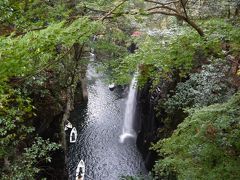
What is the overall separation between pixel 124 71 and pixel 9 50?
12.2ft

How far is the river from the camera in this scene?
15.0m

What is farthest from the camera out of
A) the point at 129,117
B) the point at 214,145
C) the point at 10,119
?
the point at 129,117

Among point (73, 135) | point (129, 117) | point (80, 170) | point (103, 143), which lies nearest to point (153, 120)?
point (103, 143)

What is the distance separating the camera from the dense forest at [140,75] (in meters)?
4.86

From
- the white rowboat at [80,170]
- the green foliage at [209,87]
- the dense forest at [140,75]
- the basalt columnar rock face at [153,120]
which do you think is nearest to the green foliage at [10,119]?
the dense forest at [140,75]

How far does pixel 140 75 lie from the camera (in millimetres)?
7355

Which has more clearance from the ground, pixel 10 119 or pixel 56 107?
pixel 10 119

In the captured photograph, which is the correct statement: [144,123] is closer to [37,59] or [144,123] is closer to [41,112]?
[41,112]

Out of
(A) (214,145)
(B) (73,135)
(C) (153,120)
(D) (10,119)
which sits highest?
(A) (214,145)

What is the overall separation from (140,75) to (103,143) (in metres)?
10.8

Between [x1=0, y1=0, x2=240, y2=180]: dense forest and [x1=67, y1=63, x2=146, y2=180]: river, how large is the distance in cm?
291

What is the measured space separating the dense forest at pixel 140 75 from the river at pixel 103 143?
9.55 feet

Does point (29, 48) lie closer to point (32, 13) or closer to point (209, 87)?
point (32, 13)

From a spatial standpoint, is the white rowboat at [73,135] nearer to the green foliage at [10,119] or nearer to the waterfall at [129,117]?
the waterfall at [129,117]
